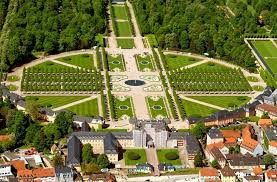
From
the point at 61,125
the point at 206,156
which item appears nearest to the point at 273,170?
the point at 206,156

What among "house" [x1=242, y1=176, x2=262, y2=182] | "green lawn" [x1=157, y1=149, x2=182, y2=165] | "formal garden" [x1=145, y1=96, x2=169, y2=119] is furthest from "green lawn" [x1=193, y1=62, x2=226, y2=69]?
"house" [x1=242, y1=176, x2=262, y2=182]

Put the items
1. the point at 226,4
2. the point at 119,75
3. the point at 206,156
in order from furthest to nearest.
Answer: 1. the point at 226,4
2. the point at 119,75
3. the point at 206,156

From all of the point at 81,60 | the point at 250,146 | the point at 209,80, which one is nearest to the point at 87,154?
the point at 250,146

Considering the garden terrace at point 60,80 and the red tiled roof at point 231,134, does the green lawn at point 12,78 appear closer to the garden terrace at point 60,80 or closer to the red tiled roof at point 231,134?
the garden terrace at point 60,80

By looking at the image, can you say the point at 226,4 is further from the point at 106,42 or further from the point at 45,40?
the point at 45,40

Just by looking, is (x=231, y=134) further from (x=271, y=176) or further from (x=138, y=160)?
(x=138, y=160)

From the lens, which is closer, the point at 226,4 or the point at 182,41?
the point at 182,41

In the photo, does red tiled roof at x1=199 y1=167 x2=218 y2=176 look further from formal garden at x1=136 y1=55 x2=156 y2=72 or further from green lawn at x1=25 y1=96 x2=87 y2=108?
formal garden at x1=136 y1=55 x2=156 y2=72
